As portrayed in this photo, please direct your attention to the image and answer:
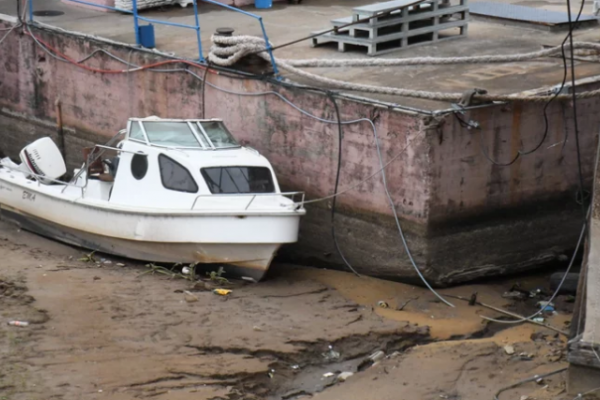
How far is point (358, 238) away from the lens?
1398 cm

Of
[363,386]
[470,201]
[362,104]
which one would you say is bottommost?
[363,386]

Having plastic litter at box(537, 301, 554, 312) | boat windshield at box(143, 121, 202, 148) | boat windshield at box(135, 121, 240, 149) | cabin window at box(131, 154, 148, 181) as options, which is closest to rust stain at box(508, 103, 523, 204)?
plastic litter at box(537, 301, 554, 312)

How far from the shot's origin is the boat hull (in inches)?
533

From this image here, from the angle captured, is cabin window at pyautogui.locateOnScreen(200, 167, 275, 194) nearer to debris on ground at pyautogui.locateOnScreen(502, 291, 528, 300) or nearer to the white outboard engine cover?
debris on ground at pyautogui.locateOnScreen(502, 291, 528, 300)

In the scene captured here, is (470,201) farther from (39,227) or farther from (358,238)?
(39,227)

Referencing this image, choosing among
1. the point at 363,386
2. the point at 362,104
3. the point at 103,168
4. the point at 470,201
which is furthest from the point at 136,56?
the point at 363,386

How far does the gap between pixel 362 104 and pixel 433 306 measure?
250 cm

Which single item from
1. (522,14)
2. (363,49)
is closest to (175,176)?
(363,49)

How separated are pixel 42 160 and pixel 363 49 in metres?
4.70

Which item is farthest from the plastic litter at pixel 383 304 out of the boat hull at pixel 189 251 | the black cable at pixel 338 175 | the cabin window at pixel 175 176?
the cabin window at pixel 175 176

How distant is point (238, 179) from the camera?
13.7m

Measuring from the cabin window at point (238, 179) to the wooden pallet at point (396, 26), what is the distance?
114 inches

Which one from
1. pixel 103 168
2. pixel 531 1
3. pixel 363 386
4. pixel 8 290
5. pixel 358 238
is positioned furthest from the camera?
pixel 531 1

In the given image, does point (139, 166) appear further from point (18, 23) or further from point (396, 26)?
point (18, 23)
